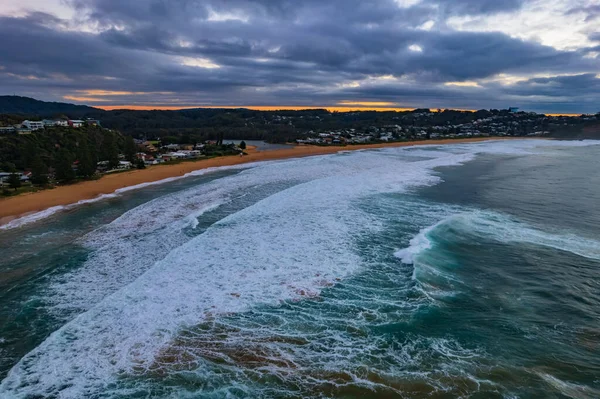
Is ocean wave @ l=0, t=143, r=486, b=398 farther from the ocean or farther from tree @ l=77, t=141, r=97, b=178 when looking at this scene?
tree @ l=77, t=141, r=97, b=178

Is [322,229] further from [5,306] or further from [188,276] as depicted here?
[5,306]

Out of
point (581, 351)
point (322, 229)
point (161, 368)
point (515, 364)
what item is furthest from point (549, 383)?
point (322, 229)

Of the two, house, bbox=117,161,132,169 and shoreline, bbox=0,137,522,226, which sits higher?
house, bbox=117,161,132,169

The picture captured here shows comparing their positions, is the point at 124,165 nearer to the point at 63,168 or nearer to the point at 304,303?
the point at 63,168

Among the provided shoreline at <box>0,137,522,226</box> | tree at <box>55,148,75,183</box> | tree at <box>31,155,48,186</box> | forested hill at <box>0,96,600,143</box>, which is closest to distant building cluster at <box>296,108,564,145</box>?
forested hill at <box>0,96,600,143</box>

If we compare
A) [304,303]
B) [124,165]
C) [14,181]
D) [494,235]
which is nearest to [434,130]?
[124,165]

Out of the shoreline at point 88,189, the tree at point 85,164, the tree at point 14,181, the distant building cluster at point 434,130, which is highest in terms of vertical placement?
the distant building cluster at point 434,130

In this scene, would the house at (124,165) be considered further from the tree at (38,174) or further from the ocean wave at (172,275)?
the ocean wave at (172,275)

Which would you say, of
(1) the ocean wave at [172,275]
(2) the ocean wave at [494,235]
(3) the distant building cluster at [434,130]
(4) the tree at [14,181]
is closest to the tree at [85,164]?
(4) the tree at [14,181]
